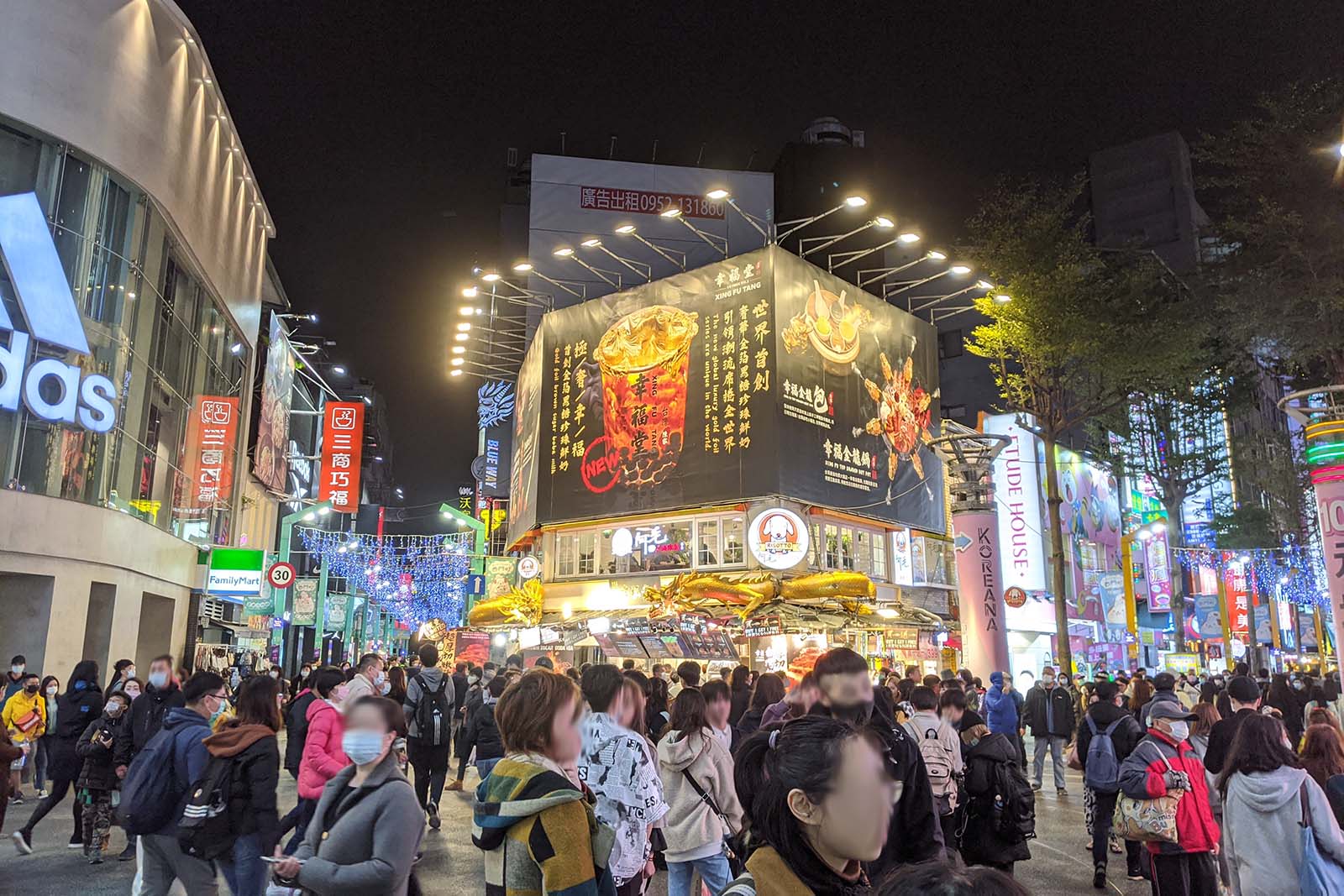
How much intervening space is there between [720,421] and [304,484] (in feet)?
108

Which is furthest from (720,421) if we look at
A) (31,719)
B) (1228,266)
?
(31,719)

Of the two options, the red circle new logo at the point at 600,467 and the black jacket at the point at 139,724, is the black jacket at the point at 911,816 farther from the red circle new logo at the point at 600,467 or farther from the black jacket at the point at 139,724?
the red circle new logo at the point at 600,467

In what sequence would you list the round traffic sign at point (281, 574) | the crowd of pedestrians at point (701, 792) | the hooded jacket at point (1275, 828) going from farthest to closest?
the round traffic sign at point (281, 574) < the hooded jacket at point (1275, 828) < the crowd of pedestrians at point (701, 792)

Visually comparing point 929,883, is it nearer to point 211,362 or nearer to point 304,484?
point 211,362

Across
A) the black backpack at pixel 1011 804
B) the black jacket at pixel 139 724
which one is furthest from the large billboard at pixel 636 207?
the black backpack at pixel 1011 804

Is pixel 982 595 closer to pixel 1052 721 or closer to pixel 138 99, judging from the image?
pixel 1052 721

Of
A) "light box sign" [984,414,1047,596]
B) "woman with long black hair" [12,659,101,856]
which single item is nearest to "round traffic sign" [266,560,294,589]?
"woman with long black hair" [12,659,101,856]

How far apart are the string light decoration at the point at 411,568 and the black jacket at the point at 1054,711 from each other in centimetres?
3047

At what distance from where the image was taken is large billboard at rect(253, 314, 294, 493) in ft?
114

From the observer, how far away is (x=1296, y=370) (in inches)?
913

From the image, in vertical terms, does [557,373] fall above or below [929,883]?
above

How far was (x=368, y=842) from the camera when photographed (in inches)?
143

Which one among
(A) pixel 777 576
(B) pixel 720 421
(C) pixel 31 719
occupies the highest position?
(B) pixel 720 421

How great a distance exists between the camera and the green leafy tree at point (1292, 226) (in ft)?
59.4
